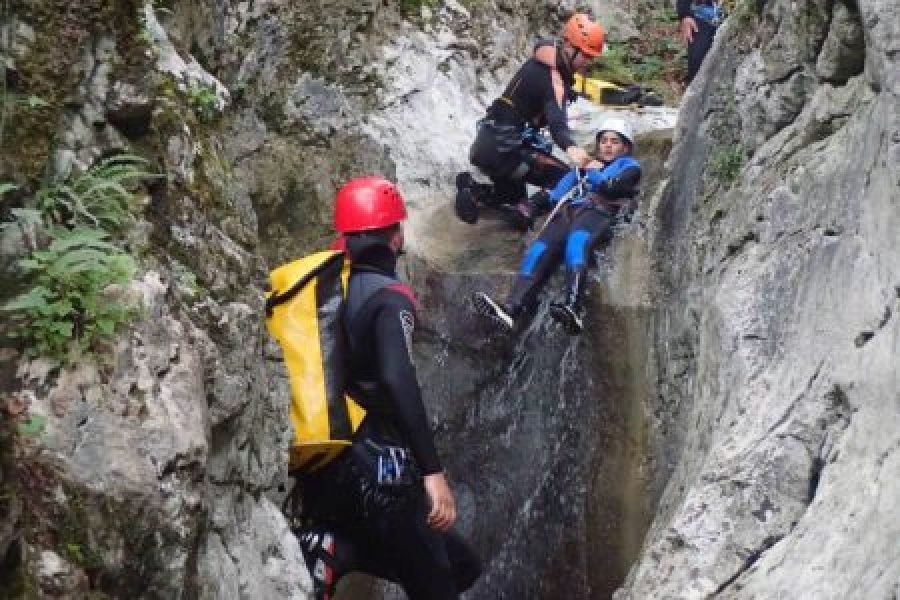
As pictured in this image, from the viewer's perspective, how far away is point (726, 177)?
24.6 feet

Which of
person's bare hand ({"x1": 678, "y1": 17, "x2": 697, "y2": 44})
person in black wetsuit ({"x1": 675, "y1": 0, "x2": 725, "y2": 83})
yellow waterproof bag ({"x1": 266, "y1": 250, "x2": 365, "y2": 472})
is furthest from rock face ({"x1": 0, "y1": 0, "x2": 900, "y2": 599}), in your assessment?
person's bare hand ({"x1": 678, "y1": 17, "x2": 697, "y2": 44})

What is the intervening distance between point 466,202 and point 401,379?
→ 601cm

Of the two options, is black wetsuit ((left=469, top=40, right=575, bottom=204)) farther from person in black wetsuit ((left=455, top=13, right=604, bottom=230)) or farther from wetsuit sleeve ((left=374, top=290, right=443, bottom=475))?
wetsuit sleeve ((left=374, top=290, right=443, bottom=475))

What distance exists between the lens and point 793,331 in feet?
18.6

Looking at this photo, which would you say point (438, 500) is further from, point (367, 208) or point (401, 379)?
point (367, 208)

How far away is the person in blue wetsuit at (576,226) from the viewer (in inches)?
349

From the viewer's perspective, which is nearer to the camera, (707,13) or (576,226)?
(576,226)

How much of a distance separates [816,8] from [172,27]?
3729 mm

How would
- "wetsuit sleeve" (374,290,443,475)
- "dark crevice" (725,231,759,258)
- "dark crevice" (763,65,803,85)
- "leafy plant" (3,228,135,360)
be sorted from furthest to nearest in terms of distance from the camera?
"dark crevice" (763,65,803,85) < "dark crevice" (725,231,759,258) < "wetsuit sleeve" (374,290,443,475) < "leafy plant" (3,228,135,360)

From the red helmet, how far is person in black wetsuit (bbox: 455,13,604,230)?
4.02 meters

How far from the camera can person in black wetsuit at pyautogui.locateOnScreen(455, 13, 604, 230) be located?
10109 millimetres

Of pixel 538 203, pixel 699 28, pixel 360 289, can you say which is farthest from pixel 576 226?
pixel 699 28

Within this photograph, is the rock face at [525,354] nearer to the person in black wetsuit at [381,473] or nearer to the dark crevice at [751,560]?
the dark crevice at [751,560]

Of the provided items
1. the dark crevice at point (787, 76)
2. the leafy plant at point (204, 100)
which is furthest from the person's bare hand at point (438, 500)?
the dark crevice at point (787, 76)
